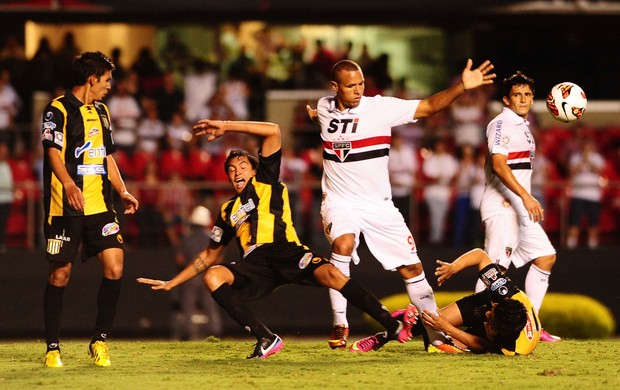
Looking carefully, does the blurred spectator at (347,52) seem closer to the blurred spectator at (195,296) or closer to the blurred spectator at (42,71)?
the blurred spectator at (42,71)

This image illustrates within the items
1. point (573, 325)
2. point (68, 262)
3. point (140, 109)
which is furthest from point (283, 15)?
point (68, 262)

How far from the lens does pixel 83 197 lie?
29.9ft

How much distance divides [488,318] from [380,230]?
3.69 ft

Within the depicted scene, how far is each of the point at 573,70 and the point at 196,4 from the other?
26.5 feet

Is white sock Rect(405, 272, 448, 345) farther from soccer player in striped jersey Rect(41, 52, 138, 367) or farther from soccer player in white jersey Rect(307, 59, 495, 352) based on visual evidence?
soccer player in striped jersey Rect(41, 52, 138, 367)

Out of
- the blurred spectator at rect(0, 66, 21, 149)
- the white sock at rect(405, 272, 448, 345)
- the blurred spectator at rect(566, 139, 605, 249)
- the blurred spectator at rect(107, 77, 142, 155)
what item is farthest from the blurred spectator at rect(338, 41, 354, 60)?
the white sock at rect(405, 272, 448, 345)

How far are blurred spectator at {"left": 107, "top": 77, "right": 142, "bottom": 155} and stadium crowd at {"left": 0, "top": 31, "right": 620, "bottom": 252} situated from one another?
0.07ft

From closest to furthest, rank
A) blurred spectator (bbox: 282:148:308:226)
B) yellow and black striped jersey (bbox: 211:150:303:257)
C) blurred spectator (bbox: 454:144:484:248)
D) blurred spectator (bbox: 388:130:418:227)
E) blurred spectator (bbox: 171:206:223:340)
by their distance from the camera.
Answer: yellow and black striped jersey (bbox: 211:150:303:257), blurred spectator (bbox: 171:206:223:340), blurred spectator (bbox: 282:148:308:226), blurred spectator (bbox: 388:130:418:227), blurred spectator (bbox: 454:144:484:248)

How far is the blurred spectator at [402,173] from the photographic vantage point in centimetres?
1777

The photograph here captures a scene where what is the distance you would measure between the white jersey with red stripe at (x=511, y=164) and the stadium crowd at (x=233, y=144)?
6356mm

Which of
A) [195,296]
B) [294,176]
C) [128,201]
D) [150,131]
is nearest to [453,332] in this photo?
[128,201]

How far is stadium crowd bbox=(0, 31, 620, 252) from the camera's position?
57.3 ft

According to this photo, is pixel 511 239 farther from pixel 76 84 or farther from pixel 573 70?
pixel 573 70

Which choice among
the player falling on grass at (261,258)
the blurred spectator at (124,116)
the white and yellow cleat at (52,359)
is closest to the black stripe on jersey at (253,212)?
the player falling on grass at (261,258)
